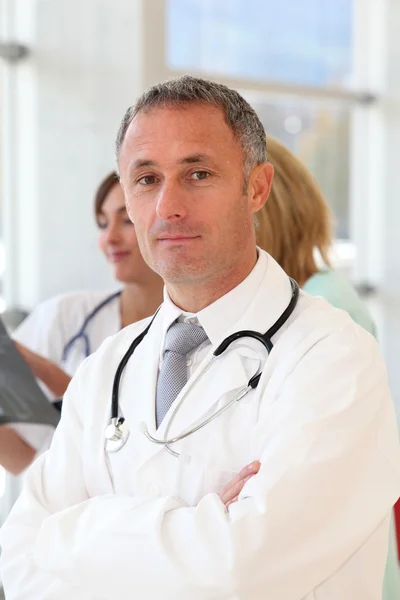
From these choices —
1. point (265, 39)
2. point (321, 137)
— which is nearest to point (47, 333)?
point (265, 39)

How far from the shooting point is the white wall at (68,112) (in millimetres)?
2982

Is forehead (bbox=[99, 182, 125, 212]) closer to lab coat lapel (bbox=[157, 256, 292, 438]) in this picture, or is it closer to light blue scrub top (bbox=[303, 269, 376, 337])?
light blue scrub top (bbox=[303, 269, 376, 337])

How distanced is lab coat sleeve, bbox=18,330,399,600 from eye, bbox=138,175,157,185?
1.22 ft

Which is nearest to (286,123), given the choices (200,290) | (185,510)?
(200,290)

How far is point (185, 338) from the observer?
1435 millimetres

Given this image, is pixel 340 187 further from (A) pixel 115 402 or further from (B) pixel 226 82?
(A) pixel 115 402

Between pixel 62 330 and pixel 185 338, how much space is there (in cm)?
105

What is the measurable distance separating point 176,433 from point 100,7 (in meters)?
2.05

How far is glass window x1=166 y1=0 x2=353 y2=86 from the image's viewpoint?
3627mm

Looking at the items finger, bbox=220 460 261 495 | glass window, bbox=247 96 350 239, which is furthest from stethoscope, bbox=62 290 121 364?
glass window, bbox=247 96 350 239

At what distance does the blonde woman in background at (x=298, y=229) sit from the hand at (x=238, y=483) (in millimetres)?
748

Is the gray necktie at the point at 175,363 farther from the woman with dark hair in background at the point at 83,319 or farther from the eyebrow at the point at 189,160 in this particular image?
the woman with dark hair in background at the point at 83,319

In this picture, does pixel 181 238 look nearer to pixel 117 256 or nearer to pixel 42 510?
pixel 42 510

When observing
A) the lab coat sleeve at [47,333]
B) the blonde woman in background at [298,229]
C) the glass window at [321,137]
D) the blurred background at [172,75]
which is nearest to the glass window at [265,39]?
the blurred background at [172,75]
